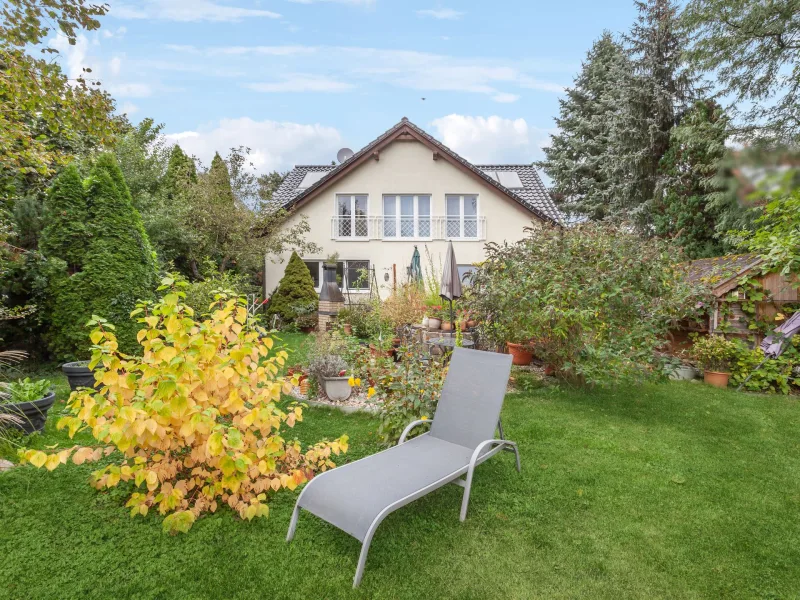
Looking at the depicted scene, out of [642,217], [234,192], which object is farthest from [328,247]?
[642,217]

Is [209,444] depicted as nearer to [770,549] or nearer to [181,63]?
[770,549]

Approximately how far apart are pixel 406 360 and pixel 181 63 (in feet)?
14.8

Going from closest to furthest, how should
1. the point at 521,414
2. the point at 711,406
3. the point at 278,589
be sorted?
the point at 278,589
the point at 521,414
the point at 711,406

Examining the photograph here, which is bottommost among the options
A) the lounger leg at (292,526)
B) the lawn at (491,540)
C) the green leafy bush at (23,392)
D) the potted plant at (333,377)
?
the lawn at (491,540)

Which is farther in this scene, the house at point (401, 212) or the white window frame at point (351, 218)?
the white window frame at point (351, 218)

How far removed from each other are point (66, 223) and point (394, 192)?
39.7 ft

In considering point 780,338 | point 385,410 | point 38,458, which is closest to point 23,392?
point 38,458

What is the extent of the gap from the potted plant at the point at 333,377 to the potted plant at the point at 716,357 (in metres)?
5.80

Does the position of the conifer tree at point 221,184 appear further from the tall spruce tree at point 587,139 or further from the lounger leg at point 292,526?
the tall spruce tree at point 587,139

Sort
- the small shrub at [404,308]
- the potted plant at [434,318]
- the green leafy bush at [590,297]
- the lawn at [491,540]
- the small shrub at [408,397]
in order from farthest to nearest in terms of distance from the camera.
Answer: the small shrub at [404,308], the potted plant at [434,318], the green leafy bush at [590,297], the small shrub at [408,397], the lawn at [491,540]

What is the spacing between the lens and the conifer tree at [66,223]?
7531 mm

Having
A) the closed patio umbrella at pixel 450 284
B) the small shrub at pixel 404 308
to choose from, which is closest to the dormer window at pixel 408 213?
the small shrub at pixel 404 308

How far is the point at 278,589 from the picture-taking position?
9.06ft

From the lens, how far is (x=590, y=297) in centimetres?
625
